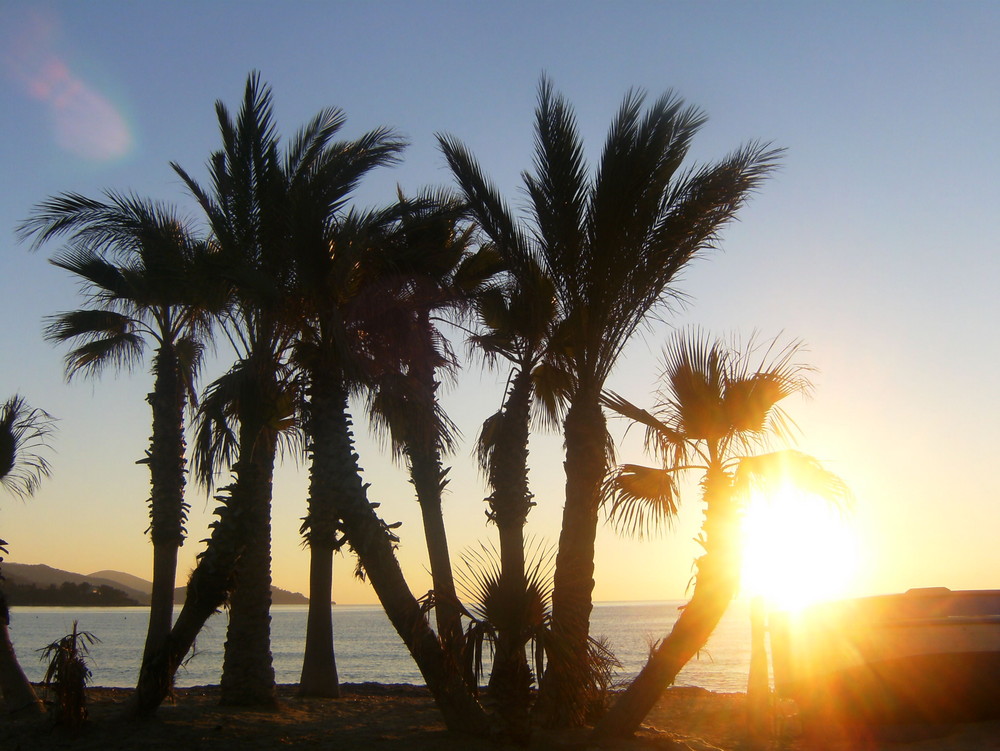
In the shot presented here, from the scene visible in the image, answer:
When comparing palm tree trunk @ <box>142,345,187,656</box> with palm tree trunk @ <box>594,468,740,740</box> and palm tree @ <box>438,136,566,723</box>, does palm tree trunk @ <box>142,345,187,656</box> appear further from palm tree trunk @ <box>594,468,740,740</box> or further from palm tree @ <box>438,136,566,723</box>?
palm tree trunk @ <box>594,468,740,740</box>

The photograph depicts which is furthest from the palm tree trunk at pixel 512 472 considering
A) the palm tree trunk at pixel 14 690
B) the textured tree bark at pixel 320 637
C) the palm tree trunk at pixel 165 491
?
the palm tree trunk at pixel 14 690

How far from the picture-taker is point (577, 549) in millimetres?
10172

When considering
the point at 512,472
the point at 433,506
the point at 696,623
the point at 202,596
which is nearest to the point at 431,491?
the point at 433,506

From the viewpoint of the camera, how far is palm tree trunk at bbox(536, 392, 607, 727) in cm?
947

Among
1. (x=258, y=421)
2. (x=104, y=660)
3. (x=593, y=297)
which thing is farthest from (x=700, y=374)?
(x=104, y=660)

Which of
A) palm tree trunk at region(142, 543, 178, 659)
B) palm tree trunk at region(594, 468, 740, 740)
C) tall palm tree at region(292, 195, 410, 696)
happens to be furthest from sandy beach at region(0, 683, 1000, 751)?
tall palm tree at region(292, 195, 410, 696)

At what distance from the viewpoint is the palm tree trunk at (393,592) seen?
933 centimetres

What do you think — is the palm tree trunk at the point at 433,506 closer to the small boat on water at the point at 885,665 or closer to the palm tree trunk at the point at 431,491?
the palm tree trunk at the point at 431,491

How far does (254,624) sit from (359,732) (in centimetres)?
300

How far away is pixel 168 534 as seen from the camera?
14.4 m

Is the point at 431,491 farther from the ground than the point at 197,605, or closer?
farther from the ground

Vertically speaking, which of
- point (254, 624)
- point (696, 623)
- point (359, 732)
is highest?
point (696, 623)

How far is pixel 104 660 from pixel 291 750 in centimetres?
4623

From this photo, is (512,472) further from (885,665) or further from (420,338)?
(885,665)
